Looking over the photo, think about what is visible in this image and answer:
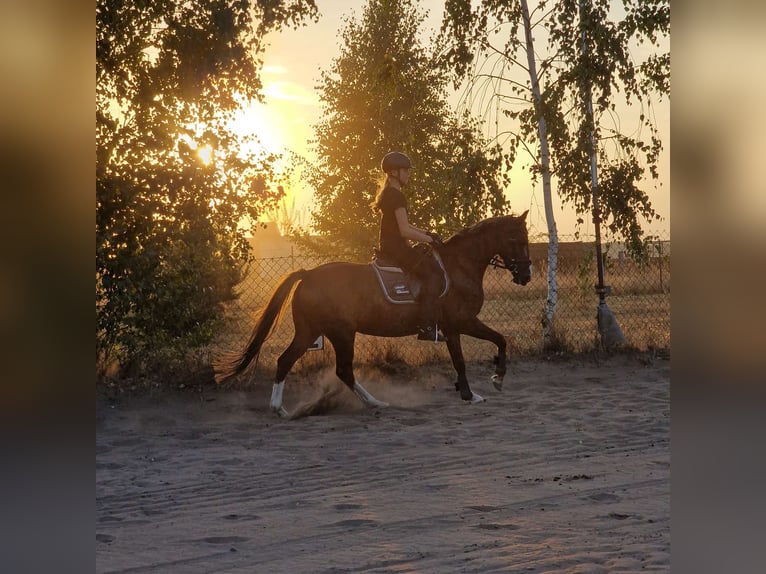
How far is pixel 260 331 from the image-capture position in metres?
9.20

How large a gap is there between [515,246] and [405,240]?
4.52ft

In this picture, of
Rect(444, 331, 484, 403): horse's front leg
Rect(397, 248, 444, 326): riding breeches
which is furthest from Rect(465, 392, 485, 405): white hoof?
Rect(397, 248, 444, 326): riding breeches

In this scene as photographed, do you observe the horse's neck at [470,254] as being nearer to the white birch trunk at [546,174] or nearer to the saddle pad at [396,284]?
the saddle pad at [396,284]

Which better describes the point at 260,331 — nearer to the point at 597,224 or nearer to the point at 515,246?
the point at 515,246

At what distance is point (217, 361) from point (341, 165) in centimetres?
1460

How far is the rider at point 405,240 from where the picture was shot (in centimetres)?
918

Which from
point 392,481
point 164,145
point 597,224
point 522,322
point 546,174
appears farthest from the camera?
point 522,322

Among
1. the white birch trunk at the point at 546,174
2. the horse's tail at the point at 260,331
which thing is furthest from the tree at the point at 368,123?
the horse's tail at the point at 260,331

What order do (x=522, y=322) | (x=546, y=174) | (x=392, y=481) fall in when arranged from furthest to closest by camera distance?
1. (x=522, y=322)
2. (x=546, y=174)
3. (x=392, y=481)

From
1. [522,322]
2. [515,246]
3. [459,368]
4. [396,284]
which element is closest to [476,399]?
[459,368]

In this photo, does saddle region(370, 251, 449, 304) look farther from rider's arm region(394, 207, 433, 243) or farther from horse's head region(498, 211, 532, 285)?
horse's head region(498, 211, 532, 285)

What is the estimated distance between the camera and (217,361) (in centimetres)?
950
